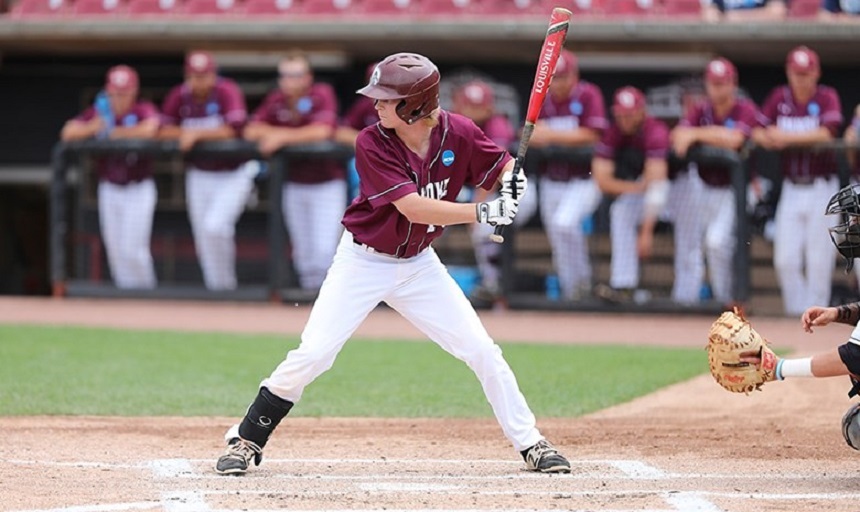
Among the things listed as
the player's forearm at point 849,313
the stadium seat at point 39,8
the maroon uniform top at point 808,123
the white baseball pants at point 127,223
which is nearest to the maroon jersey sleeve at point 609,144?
the maroon uniform top at point 808,123

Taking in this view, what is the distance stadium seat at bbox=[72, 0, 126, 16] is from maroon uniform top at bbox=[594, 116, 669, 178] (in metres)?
5.94

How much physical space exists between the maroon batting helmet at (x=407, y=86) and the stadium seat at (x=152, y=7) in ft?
31.4

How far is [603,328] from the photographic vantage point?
33.8 feet

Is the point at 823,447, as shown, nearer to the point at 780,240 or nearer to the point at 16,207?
the point at 780,240

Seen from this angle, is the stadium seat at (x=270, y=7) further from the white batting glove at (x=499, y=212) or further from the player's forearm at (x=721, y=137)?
the white batting glove at (x=499, y=212)

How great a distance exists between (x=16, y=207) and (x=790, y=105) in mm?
10028

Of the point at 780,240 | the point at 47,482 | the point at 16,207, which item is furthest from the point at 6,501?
the point at 16,207

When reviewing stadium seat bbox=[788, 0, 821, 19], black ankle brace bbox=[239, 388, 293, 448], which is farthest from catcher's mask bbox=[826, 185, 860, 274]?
stadium seat bbox=[788, 0, 821, 19]

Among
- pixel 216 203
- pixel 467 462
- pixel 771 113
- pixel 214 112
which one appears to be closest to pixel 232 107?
pixel 214 112

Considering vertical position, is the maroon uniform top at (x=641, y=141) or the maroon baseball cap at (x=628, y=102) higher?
the maroon baseball cap at (x=628, y=102)

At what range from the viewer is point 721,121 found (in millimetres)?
10516

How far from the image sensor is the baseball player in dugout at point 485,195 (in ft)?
35.1

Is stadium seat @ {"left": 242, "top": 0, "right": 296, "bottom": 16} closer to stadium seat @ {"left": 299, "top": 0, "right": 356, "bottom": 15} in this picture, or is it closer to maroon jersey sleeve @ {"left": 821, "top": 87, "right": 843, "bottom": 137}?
stadium seat @ {"left": 299, "top": 0, "right": 356, "bottom": 15}

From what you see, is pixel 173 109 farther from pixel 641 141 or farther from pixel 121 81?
pixel 641 141
